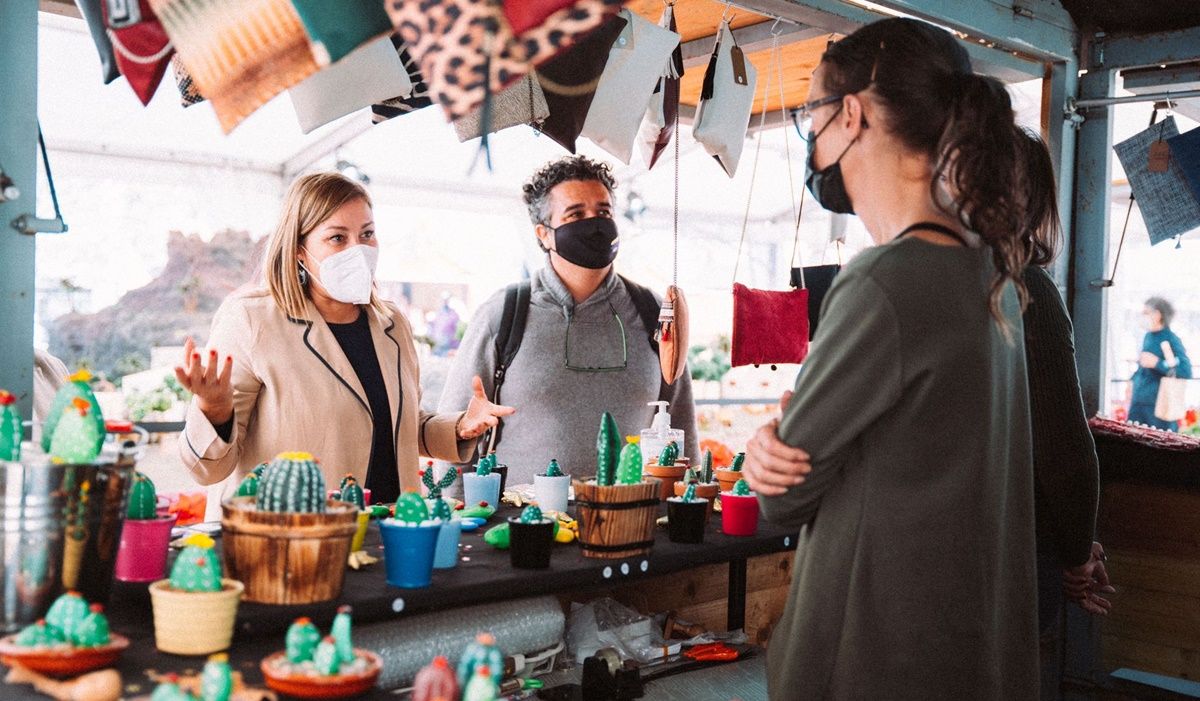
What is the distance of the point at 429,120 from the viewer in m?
7.02

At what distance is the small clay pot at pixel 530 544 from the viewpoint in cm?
191

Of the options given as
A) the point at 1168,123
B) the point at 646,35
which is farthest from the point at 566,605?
the point at 1168,123

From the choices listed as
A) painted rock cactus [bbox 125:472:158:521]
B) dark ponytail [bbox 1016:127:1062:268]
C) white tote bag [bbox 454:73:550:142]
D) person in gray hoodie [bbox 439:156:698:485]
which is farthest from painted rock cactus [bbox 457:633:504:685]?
person in gray hoodie [bbox 439:156:698:485]

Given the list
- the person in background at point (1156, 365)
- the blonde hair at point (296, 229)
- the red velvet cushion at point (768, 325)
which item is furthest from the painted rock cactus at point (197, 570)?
the person in background at point (1156, 365)

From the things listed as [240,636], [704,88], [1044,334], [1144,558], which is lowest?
[1144,558]

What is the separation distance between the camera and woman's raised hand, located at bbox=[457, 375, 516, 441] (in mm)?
2754

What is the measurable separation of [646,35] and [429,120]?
14.0 ft

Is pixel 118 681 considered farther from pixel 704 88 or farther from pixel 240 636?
pixel 704 88

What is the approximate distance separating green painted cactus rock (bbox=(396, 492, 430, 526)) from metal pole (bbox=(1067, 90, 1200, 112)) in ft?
10.9

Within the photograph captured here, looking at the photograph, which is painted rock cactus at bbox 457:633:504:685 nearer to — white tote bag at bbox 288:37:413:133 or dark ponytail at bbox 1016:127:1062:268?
dark ponytail at bbox 1016:127:1062:268

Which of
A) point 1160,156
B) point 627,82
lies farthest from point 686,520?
point 1160,156

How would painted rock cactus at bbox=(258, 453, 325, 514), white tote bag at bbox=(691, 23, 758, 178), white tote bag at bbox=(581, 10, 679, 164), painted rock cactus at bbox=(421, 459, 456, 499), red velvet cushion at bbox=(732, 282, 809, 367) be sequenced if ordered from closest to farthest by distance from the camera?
1. painted rock cactus at bbox=(258, 453, 325, 514)
2. painted rock cactus at bbox=(421, 459, 456, 499)
3. white tote bag at bbox=(581, 10, 679, 164)
4. white tote bag at bbox=(691, 23, 758, 178)
5. red velvet cushion at bbox=(732, 282, 809, 367)

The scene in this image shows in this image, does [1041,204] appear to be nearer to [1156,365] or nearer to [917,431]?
[917,431]

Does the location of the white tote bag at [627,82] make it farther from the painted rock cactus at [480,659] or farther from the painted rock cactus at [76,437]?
the painted rock cactus at [480,659]
